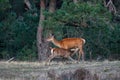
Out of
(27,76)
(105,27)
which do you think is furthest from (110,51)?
(27,76)

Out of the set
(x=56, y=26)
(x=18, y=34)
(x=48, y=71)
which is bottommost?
(x=18, y=34)

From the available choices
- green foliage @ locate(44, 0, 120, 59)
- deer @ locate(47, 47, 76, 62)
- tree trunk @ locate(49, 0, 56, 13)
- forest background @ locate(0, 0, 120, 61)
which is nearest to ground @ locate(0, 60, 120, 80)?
deer @ locate(47, 47, 76, 62)

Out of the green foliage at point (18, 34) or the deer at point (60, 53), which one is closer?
the deer at point (60, 53)

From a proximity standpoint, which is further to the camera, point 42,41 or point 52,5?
point 42,41

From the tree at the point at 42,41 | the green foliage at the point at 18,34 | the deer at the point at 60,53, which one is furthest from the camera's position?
the green foliage at the point at 18,34

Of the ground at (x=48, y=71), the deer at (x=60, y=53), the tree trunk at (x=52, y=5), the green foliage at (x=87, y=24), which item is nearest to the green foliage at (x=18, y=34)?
the tree trunk at (x=52, y=5)

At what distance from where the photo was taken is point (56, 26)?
28.3 metres

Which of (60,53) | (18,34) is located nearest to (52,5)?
(18,34)

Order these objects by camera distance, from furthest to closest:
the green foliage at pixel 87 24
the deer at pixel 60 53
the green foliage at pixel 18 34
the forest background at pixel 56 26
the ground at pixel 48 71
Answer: the green foliage at pixel 18 34, the forest background at pixel 56 26, the green foliage at pixel 87 24, the deer at pixel 60 53, the ground at pixel 48 71

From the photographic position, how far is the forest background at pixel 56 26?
27859 mm

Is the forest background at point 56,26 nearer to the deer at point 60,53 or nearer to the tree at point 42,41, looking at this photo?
the tree at point 42,41

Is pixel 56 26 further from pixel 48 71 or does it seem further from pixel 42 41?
pixel 48 71

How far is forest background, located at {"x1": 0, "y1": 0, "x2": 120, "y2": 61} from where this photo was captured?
2786cm

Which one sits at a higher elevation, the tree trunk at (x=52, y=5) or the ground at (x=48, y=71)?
the ground at (x=48, y=71)
